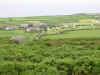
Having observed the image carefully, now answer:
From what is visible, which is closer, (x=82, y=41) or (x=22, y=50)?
(x=22, y=50)

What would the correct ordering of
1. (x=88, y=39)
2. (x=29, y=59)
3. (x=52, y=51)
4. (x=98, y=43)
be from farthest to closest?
(x=88, y=39) < (x=98, y=43) < (x=52, y=51) < (x=29, y=59)

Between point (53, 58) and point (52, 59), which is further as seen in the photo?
point (53, 58)

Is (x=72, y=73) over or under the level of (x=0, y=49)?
under

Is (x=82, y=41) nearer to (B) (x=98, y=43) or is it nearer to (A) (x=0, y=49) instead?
(B) (x=98, y=43)

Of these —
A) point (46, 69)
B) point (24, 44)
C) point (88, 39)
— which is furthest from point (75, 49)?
point (24, 44)

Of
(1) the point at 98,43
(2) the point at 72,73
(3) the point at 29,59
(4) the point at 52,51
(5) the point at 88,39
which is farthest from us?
(5) the point at 88,39

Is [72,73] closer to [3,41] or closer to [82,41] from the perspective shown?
[82,41]

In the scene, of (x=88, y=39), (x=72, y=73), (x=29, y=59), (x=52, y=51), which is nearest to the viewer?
(x=72, y=73)

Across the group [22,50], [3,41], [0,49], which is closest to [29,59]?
[22,50]

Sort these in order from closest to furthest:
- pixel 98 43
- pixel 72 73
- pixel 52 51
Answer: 1. pixel 72 73
2. pixel 52 51
3. pixel 98 43
